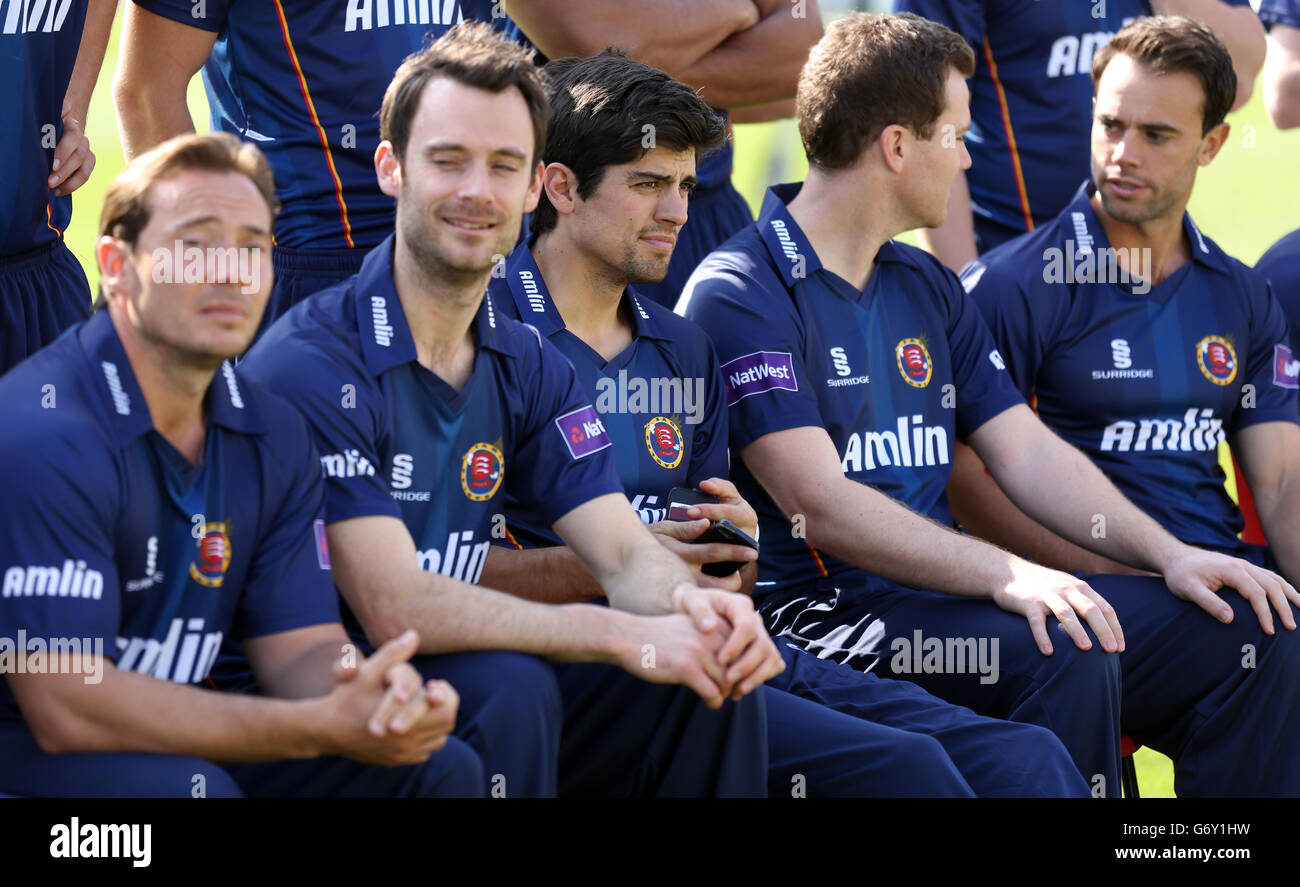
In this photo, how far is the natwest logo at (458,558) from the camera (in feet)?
10.5

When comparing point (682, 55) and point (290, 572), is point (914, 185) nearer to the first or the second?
point (682, 55)

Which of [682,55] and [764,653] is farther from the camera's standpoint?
[682,55]

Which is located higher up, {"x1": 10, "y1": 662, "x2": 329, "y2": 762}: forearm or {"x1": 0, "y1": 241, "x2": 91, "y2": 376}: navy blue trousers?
{"x1": 0, "y1": 241, "x2": 91, "y2": 376}: navy blue trousers

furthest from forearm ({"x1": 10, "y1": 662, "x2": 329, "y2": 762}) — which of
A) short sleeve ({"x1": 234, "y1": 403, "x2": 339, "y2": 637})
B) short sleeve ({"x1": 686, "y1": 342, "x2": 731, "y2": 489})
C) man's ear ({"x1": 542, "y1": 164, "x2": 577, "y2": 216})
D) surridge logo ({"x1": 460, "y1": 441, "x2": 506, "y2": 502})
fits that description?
man's ear ({"x1": 542, "y1": 164, "x2": 577, "y2": 216})

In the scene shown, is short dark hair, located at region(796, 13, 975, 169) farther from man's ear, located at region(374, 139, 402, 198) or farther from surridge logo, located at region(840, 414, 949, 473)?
man's ear, located at region(374, 139, 402, 198)

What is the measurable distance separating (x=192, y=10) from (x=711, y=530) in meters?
1.71

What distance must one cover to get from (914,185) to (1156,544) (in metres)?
1.10

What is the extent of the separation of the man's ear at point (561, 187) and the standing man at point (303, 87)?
1.37 ft

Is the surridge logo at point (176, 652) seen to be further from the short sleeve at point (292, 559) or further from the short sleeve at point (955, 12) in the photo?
the short sleeve at point (955, 12)

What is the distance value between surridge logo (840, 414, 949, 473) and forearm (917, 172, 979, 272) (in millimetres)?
890

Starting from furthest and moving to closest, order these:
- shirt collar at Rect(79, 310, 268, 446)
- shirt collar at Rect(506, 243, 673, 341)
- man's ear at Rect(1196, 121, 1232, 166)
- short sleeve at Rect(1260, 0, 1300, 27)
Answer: short sleeve at Rect(1260, 0, 1300, 27) < man's ear at Rect(1196, 121, 1232, 166) < shirt collar at Rect(506, 243, 673, 341) < shirt collar at Rect(79, 310, 268, 446)

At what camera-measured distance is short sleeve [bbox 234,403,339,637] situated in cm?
283
